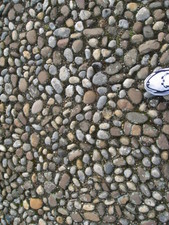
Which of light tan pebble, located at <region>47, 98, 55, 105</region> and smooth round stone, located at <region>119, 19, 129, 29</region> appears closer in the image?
smooth round stone, located at <region>119, 19, 129, 29</region>

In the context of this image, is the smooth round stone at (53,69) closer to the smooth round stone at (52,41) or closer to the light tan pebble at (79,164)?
the smooth round stone at (52,41)

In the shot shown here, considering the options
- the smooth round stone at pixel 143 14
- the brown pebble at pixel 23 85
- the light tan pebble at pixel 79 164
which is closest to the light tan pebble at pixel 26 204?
the light tan pebble at pixel 79 164

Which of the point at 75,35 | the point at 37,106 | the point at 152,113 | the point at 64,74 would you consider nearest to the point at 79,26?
the point at 75,35

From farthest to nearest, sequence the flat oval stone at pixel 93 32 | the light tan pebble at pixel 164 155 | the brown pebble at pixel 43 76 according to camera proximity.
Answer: the brown pebble at pixel 43 76 → the flat oval stone at pixel 93 32 → the light tan pebble at pixel 164 155

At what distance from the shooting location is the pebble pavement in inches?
72.4

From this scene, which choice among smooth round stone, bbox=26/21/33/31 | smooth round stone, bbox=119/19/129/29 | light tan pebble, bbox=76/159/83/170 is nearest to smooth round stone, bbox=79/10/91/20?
smooth round stone, bbox=119/19/129/29

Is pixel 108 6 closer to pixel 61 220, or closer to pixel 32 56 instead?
pixel 32 56

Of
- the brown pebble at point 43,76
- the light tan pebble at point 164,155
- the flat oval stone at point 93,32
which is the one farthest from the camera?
the brown pebble at point 43,76

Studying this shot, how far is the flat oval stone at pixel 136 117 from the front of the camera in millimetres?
1833

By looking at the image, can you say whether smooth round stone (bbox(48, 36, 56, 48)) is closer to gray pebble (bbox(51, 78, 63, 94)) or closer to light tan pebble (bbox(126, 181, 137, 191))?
gray pebble (bbox(51, 78, 63, 94))

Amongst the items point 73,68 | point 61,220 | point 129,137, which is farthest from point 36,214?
point 73,68

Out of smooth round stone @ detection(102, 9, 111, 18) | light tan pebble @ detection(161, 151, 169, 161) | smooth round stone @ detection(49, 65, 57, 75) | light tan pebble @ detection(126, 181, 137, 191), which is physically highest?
smooth round stone @ detection(102, 9, 111, 18)

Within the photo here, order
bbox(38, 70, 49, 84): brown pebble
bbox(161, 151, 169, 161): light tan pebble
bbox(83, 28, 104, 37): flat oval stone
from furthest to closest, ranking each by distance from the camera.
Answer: bbox(38, 70, 49, 84): brown pebble < bbox(83, 28, 104, 37): flat oval stone < bbox(161, 151, 169, 161): light tan pebble

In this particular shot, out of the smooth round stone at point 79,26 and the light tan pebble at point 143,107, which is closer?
the light tan pebble at point 143,107
